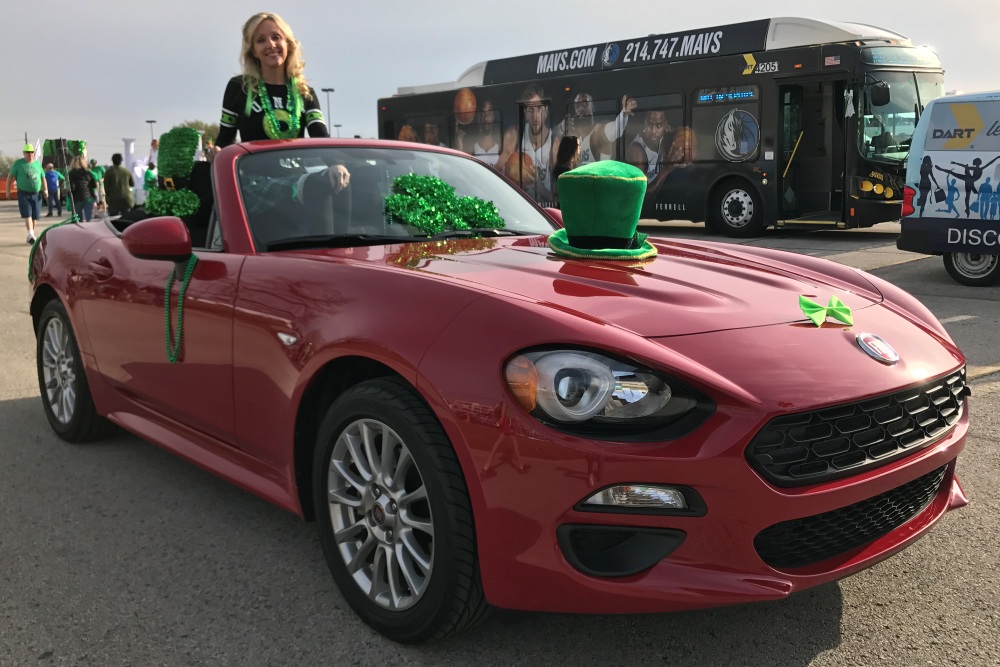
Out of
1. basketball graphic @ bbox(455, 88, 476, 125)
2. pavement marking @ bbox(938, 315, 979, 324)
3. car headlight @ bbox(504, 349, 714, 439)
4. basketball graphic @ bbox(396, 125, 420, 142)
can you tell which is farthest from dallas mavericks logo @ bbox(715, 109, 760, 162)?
car headlight @ bbox(504, 349, 714, 439)

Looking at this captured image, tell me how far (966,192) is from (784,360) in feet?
26.0

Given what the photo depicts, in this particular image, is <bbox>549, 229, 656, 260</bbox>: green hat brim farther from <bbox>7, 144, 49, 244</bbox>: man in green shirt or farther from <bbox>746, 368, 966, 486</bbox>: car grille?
<bbox>7, 144, 49, 244</bbox>: man in green shirt

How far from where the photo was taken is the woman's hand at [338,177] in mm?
3441

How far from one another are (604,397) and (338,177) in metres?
1.78

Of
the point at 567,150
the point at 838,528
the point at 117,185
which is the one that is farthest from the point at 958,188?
the point at 117,185

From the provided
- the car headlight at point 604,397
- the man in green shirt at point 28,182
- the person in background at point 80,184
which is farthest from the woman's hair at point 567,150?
the person in background at point 80,184

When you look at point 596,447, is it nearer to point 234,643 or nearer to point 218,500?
point 234,643

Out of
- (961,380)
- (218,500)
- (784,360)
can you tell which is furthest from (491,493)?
(218,500)

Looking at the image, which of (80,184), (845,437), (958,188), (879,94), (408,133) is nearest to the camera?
(845,437)

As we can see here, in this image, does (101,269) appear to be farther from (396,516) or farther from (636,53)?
(636,53)

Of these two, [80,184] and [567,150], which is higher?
[567,150]

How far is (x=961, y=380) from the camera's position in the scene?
268cm

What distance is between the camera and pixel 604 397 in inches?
82.1

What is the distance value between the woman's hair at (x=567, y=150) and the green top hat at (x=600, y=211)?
721cm
